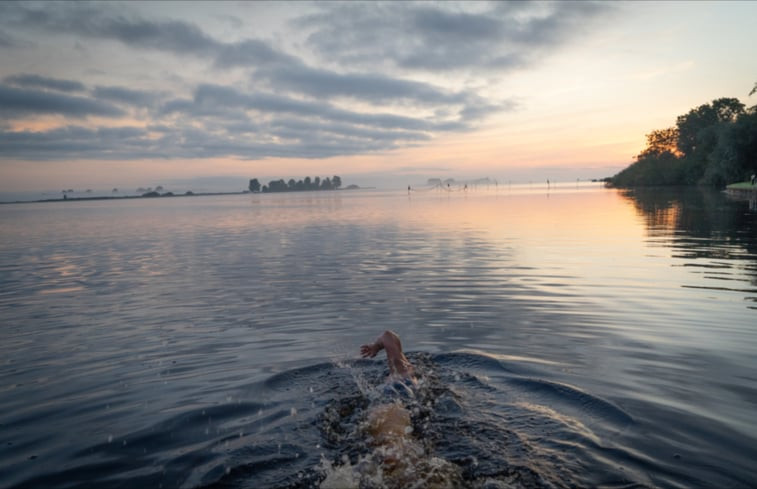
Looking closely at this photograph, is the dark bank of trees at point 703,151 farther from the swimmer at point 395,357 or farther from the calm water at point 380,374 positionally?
the swimmer at point 395,357

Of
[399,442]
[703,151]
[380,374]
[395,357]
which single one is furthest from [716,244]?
[703,151]

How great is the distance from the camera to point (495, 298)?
52.3ft

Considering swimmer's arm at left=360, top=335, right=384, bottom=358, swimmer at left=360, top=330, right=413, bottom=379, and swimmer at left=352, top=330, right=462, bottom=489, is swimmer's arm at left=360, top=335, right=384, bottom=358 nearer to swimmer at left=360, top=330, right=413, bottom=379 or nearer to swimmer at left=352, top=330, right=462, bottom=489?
swimmer at left=352, top=330, right=462, bottom=489

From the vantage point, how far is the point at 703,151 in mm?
123312

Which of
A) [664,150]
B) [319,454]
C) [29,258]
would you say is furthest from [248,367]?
[664,150]

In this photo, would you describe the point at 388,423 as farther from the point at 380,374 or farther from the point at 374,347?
the point at 380,374

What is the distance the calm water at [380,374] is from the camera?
243 inches

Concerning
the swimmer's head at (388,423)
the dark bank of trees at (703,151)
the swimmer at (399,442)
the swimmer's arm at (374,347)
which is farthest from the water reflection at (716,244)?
the dark bank of trees at (703,151)

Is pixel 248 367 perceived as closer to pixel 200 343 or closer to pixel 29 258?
pixel 200 343

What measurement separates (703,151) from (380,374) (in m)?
147

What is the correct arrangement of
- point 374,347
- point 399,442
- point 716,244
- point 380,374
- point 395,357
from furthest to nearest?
point 716,244, point 380,374, point 374,347, point 395,357, point 399,442

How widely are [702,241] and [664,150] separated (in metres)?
178

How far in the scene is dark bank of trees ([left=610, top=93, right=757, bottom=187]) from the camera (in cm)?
8031

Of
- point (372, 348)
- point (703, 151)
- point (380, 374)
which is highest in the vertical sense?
point (703, 151)
